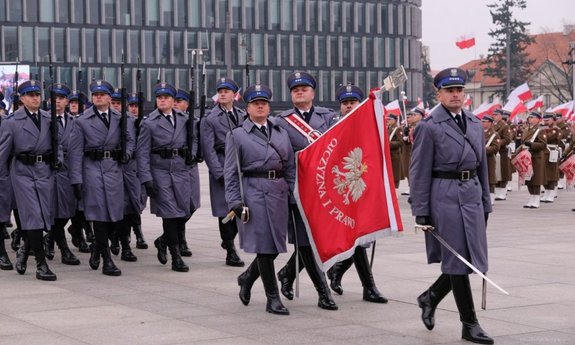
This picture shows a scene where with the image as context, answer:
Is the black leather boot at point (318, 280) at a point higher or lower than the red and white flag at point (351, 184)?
lower

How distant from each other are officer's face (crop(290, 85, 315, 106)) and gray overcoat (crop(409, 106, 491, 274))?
5.84 feet

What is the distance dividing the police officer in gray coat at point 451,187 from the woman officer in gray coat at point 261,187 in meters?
1.58

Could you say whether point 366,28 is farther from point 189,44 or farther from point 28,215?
point 28,215

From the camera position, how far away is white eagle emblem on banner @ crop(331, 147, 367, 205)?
9586mm

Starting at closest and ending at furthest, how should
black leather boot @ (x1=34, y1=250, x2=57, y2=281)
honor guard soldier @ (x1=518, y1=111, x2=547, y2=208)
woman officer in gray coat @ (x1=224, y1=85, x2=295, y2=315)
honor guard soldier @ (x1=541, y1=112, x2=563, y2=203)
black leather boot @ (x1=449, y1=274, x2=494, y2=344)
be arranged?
black leather boot @ (x1=449, y1=274, x2=494, y2=344) < woman officer in gray coat @ (x1=224, y1=85, x2=295, y2=315) < black leather boot @ (x1=34, y1=250, x2=57, y2=281) < honor guard soldier @ (x1=518, y1=111, x2=547, y2=208) < honor guard soldier @ (x1=541, y1=112, x2=563, y2=203)

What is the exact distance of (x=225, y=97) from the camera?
509 inches

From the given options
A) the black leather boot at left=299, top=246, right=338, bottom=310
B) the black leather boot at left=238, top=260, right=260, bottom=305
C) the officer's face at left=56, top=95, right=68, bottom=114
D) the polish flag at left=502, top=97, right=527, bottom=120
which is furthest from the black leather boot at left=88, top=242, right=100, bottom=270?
the polish flag at left=502, top=97, right=527, bottom=120

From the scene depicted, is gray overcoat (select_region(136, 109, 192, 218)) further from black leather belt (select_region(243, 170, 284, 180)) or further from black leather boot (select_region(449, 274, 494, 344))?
black leather boot (select_region(449, 274, 494, 344))

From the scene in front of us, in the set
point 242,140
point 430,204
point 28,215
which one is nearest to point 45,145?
point 28,215

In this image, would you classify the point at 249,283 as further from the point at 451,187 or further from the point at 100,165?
the point at 100,165

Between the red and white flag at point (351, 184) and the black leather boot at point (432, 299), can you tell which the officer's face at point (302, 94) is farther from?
the black leather boot at point (432, 299)

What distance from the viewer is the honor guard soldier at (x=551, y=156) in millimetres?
23392

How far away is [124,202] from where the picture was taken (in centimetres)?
1370

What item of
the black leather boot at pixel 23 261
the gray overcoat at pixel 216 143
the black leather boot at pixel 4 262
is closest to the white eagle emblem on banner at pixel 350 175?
the gray overcoat at pixel 216 143
